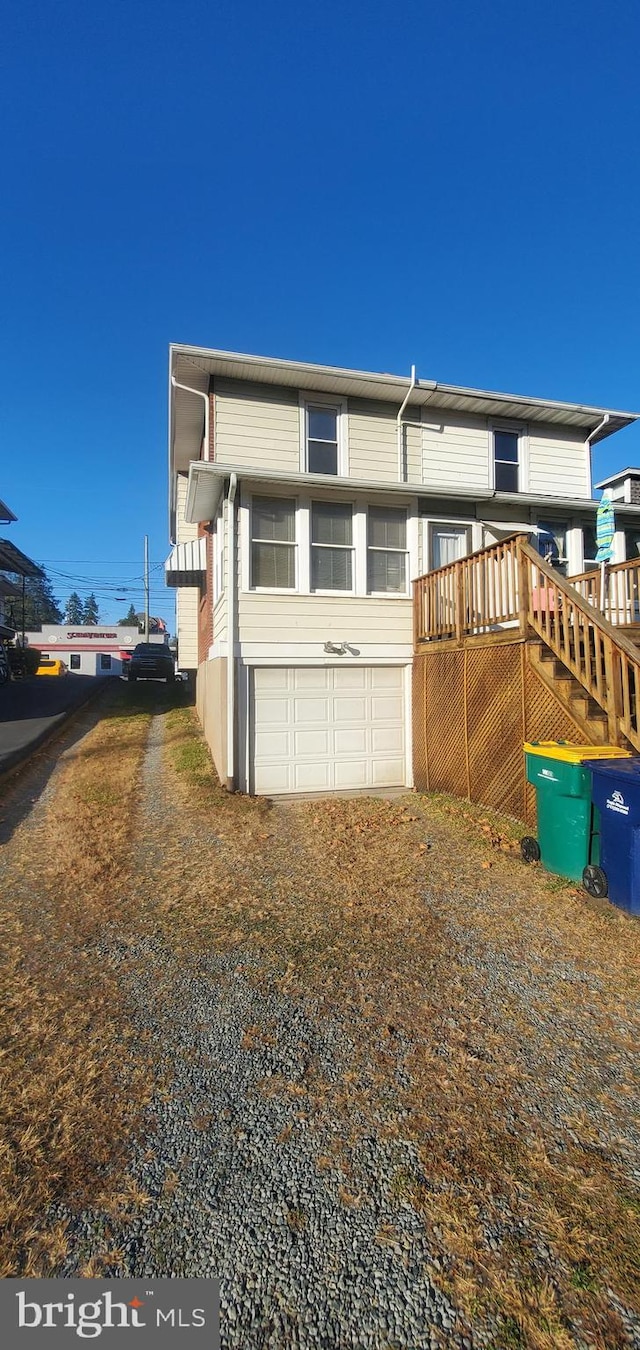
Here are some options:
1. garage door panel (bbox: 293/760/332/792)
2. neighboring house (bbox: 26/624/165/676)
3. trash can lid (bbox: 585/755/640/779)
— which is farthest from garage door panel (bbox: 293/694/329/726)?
neighboring house (bbox: 26/624/165/676)

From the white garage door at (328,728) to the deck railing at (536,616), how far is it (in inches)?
45.6

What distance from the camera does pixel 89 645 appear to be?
47.1m

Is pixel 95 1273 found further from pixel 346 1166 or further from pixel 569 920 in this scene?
pixel 569 920

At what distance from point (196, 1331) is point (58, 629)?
53.8 meters

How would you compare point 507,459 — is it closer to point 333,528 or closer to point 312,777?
point 333,528

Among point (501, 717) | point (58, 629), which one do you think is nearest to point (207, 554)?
point (501, 717)

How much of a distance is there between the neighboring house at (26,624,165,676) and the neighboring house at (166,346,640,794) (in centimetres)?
3682

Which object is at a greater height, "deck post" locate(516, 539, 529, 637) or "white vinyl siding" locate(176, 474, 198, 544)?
"white vinyl siding" locate(176, 474, 198, 544)

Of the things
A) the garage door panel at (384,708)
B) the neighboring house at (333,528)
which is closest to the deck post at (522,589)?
the neighboring house at (333,528)

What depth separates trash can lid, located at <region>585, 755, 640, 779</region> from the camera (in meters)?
4.10

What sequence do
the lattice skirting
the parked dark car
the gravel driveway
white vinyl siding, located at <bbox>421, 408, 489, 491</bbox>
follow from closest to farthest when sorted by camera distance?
1. the gravel driveway
2. the lattice skirting
3. white vinyl siding, located at <bbox>421, 408, 489, 491</bbox>
4. the parked dark car

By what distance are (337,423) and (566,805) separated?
281 inches

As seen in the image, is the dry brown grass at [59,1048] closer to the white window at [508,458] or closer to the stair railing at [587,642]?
the stair railing at [587,642]

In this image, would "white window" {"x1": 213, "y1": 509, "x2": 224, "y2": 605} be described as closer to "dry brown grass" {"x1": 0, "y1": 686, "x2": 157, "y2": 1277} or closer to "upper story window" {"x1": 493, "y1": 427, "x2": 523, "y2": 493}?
"dry brown grass" {"x1": 0, "y1": 686, "x2": 157, "y2": 1277}
